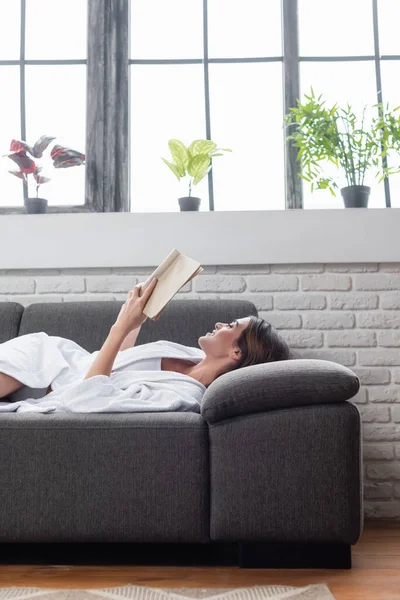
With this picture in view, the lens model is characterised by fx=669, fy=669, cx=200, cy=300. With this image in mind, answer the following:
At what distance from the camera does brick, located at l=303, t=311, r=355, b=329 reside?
2.68 m

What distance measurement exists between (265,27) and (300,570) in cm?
240

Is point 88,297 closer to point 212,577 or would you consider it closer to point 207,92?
point 207,92

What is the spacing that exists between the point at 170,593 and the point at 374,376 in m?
1.39

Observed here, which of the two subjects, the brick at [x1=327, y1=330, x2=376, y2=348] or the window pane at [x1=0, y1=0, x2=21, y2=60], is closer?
the brick at [x1=327, y1=330, x2=376, y2=348]

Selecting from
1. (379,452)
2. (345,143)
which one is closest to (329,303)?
(379,452)

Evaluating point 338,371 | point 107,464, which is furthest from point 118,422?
point 338,371

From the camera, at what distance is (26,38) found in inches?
122

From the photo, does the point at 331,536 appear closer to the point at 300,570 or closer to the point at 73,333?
the point at 300,570

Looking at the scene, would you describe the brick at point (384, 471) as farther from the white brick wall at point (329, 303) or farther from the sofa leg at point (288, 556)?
the sofa leg at point (288, 556)

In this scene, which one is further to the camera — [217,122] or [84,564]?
[217,122]

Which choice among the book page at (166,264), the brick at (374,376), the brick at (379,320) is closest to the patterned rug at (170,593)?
the book page at (166,264)

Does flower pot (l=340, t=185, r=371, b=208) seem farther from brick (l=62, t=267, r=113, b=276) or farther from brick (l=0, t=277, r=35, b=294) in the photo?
brick (l=0, t=277, r=35, b=294)

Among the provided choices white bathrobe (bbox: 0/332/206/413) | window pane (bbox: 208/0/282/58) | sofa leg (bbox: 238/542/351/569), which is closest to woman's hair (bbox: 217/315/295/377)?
white bathrobe (bbox: 0/332/206/413)

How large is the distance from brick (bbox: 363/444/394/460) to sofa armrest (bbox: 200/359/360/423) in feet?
3.17
